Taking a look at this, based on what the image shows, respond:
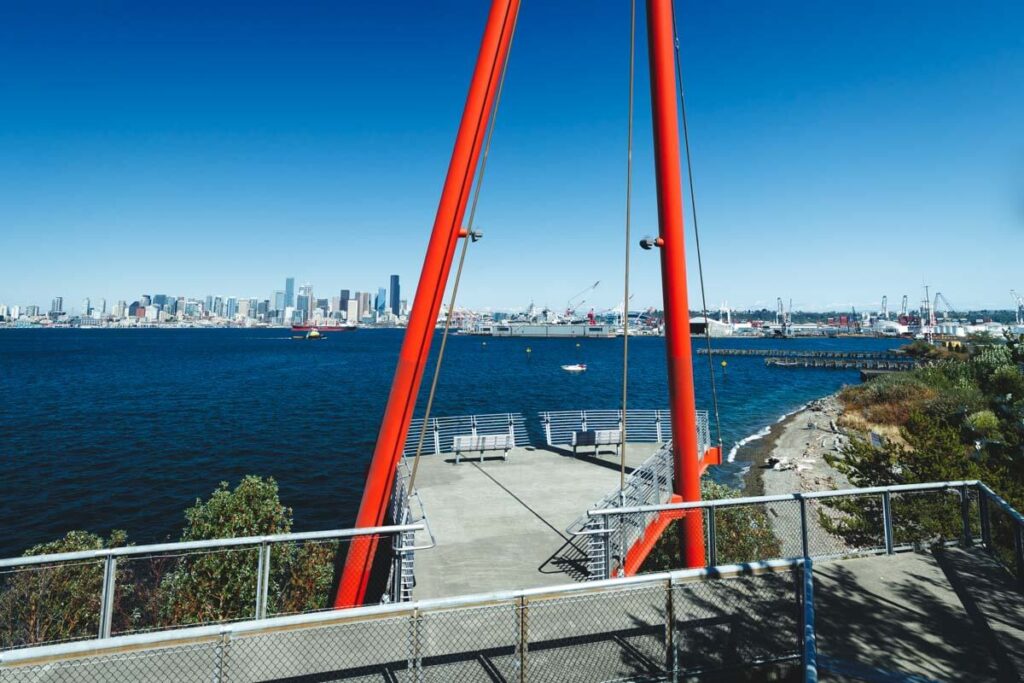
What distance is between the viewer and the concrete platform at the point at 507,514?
8859 millimetres

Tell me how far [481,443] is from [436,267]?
9823 millimetres

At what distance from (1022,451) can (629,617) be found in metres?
11.1

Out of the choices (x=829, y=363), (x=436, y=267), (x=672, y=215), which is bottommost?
(x=829, y=363)

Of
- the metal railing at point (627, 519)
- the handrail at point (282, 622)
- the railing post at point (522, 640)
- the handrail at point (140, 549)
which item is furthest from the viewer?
the metal railing at point (627, 519)

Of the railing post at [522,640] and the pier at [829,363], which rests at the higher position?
the railing post at [522,640]

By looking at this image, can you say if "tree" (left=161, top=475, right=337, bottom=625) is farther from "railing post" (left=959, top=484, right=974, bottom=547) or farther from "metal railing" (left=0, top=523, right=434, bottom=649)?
"railing post" (left=959, top=484, right=974, bottom=547)

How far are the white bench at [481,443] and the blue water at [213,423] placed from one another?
7.76 meters

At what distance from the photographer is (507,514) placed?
467 inches

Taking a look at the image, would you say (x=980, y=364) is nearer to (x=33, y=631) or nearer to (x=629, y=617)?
(x=629, y=617)

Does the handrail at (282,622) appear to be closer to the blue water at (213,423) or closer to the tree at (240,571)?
the tree at (240,571)

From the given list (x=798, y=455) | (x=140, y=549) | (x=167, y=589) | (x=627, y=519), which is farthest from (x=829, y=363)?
(x=140, y=549)

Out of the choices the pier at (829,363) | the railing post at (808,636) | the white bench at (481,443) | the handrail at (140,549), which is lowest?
the pier at (829,363)

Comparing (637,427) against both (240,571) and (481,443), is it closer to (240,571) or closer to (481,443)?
(481,443)

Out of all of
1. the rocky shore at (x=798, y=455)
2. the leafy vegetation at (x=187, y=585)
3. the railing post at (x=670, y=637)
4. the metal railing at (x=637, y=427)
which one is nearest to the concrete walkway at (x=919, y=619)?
the railing post at (x=670, y=637)
